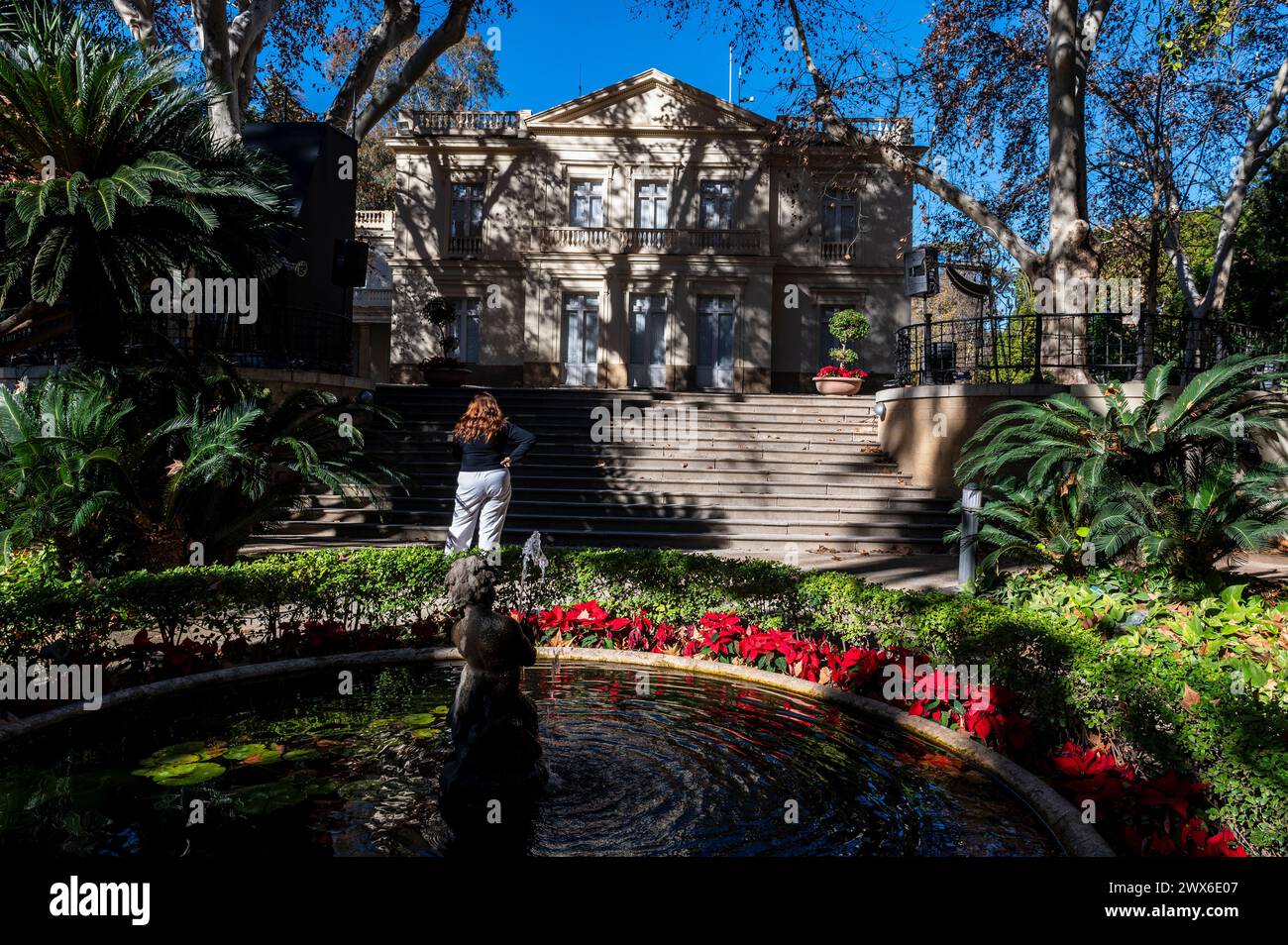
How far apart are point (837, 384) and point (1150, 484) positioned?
14.8 metres

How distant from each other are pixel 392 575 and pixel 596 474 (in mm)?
7547

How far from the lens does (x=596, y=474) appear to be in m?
14.5

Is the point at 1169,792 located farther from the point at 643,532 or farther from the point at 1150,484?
the point at 643,532

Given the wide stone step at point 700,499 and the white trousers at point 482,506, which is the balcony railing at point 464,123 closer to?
the wide stone step at point 700,499

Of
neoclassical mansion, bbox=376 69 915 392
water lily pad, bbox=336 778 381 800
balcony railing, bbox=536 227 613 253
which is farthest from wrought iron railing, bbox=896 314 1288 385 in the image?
balcony railing, bbox=536 227 613 253

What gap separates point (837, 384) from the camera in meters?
21.8

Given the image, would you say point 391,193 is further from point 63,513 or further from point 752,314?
point 63,513

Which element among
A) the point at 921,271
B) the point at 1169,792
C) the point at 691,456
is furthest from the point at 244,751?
the point at 921,271

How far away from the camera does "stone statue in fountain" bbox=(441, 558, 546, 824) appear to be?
398cm

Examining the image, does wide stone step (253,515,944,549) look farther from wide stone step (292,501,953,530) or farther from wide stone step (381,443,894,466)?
wide stone step (381,443,894,466)

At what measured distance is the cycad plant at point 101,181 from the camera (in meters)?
8.17

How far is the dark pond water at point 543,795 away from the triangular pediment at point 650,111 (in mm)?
26873

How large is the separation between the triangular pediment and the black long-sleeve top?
23.7 meters
